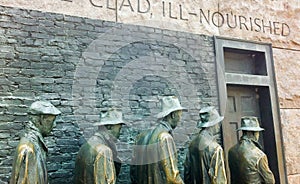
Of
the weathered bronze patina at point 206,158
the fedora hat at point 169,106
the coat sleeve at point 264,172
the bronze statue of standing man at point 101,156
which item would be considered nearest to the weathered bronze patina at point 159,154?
the fedora hat at point 169,106

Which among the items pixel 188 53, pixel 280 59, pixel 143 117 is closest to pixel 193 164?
pixel 143 117

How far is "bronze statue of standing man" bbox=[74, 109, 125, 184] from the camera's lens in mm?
4164

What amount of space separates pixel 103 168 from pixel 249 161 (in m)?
2.17

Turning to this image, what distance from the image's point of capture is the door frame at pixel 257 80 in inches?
253

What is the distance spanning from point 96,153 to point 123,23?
2.40 metres

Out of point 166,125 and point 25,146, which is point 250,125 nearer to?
point 166,125

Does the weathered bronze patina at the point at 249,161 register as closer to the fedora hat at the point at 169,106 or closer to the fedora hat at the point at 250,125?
the fedora hat at the point at 250,125

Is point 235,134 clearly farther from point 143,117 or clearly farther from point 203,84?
point 143,117

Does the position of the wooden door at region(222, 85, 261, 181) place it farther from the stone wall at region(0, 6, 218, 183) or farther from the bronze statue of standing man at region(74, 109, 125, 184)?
the bronze statue of standing man at region(74, 109, 125, 184)

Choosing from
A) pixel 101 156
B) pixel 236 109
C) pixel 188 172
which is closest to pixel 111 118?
pixel 101 156

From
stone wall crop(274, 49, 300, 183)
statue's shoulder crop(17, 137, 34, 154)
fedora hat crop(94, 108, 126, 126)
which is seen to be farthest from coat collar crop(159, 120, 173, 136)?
stone wall crop(274, 49, 300, 183)

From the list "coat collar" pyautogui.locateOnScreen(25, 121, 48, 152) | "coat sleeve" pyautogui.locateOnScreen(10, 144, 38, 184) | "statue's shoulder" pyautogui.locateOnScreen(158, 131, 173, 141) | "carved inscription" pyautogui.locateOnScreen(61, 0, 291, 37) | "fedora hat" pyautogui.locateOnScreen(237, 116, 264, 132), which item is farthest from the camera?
"carved inscription" pyautogui.locateOnScreen(61, 0, 291, 37)

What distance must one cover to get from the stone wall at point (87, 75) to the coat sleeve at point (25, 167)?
3.63 feet

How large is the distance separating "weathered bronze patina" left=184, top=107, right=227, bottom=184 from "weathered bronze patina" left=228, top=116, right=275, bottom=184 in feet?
1.77
